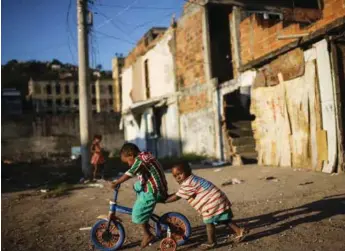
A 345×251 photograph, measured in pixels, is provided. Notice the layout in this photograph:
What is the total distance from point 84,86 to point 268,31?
595 centimetres

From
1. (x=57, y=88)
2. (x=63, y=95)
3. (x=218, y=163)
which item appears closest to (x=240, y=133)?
(x=218, y=163)

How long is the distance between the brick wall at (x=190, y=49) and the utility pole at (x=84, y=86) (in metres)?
6.19

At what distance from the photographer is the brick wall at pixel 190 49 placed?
16.1 metres

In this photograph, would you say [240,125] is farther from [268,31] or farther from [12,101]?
[12,101]

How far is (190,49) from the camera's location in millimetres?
16969

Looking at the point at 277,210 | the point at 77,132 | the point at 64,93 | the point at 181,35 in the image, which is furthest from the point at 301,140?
the point at 64,93

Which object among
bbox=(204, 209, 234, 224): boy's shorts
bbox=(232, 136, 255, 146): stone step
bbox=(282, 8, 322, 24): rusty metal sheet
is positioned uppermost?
bbox=(282, 8, 322, 24): rusty metal sheet

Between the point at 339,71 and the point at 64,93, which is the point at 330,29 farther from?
the point at 64,93

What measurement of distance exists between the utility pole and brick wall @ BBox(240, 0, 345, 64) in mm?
5461

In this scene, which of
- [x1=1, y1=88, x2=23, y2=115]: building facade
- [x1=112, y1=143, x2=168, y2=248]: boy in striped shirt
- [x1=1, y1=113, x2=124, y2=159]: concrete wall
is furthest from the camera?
[x1=1, y1=88, x2=23, y2=115]: building facade

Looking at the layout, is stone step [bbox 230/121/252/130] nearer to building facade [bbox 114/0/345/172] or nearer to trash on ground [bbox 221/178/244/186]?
building facade [bbox 114/0/345/172]

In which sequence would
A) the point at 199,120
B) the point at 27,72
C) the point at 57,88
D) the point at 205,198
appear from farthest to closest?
the point at 27,72 < the point at 57,88 < the point at 199,120 < the point at 205,198

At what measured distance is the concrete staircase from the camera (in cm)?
1282

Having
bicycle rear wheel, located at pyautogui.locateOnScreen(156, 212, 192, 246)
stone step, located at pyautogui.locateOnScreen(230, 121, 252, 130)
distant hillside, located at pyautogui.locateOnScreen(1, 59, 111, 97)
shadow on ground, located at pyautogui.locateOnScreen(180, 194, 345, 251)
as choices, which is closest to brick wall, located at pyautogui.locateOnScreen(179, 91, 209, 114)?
stone step, located at pyautogui.locateOnScreen(230, 121, 252, 130)
